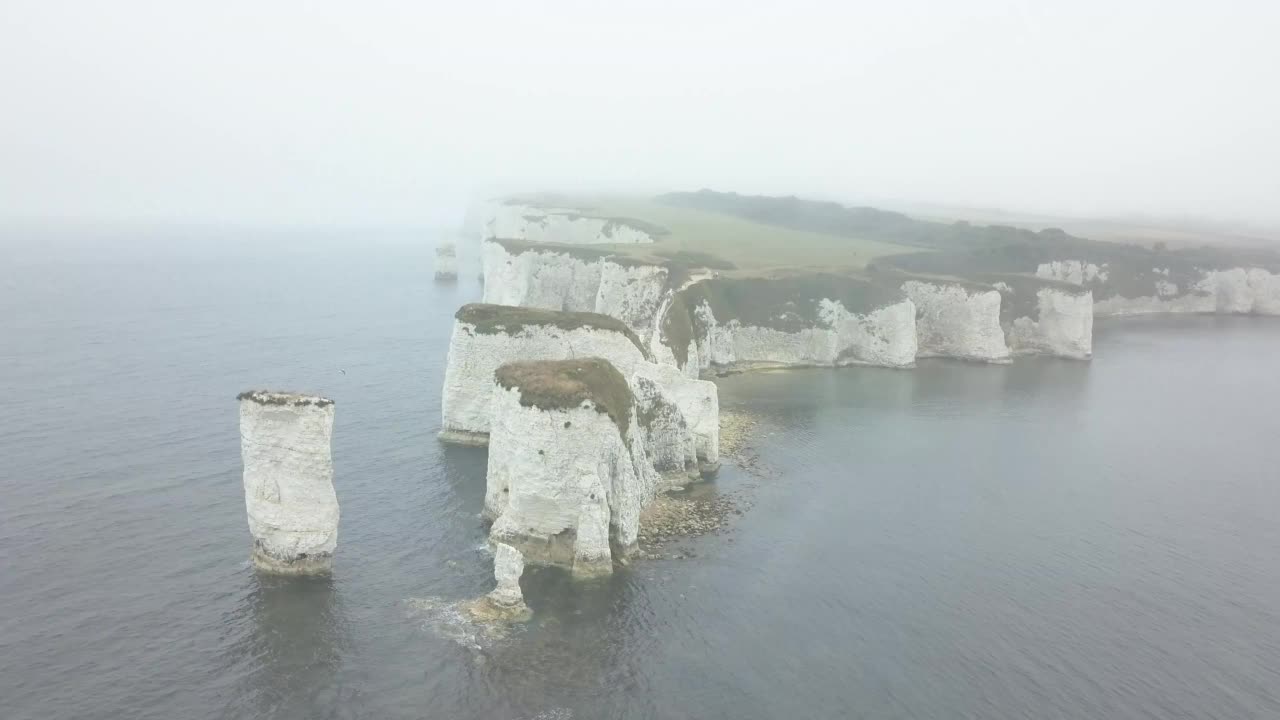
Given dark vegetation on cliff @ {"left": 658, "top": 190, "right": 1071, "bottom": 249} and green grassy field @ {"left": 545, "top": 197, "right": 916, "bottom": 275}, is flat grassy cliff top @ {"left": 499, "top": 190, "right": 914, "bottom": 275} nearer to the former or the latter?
green grassy field @ {"left": 545, "top": 197, "right": 916, "bottom": 275}

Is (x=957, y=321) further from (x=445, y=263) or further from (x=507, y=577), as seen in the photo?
(x=445, y=263)

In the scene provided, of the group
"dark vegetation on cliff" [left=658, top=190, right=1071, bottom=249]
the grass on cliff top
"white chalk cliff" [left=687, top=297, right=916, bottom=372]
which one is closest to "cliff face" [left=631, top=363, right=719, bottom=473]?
the grass on cliff top

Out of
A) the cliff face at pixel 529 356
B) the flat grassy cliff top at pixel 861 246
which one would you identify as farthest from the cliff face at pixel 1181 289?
the cliff face at pixel 529 356

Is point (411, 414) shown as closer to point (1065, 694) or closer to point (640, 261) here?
point (640, 261)

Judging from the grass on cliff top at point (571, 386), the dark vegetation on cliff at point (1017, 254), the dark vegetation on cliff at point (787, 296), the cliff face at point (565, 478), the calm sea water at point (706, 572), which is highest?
the dark vegetation on cliff at point (1017, 254)

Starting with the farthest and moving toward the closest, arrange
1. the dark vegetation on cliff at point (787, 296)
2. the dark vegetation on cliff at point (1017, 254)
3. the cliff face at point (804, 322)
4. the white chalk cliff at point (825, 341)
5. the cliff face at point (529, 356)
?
the dark vegetation on cliff at point (1017, 254), the dark vegetation on cliff at point (787, 296), the cliff face at point (804, 322), the white chalk cliff at point (825, 341), the cliff face at point (529, 356)

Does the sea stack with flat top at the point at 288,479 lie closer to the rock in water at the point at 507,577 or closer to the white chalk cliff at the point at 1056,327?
the rock in water at the point at 507,577

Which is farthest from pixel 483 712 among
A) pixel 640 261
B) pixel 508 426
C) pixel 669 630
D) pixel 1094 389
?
pixel 1094 389
